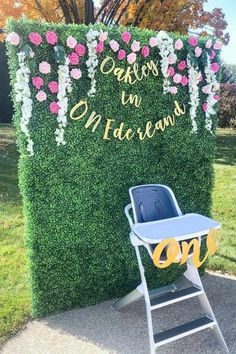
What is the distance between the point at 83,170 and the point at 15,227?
293 cm

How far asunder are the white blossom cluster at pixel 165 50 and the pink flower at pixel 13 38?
4.47 feet

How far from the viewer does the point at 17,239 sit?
593 cm

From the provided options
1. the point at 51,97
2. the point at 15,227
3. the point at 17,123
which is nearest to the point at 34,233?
the point at 17,123

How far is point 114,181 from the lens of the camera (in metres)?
4.03

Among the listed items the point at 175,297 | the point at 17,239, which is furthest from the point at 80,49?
the point at 17,239

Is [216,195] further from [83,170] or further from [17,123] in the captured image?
[17,123]

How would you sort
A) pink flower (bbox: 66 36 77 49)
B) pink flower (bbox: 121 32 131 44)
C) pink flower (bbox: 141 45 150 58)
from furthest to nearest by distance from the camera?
pink flower (bbox: 141 45 150 58), pink flower (bbox: 121 32 131 44), pink flower (bbox: 66 36 77 49)

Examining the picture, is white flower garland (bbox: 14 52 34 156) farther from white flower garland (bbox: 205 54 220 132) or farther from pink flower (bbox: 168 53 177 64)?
white flower garland (bbox: 205 54 220 132)

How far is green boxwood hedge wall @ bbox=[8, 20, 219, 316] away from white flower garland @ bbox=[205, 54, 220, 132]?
0.07 meters

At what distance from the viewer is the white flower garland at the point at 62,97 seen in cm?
351

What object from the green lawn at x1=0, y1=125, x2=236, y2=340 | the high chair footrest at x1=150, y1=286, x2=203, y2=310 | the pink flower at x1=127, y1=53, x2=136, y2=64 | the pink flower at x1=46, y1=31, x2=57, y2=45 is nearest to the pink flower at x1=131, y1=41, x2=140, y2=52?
the pink flower at x1=127, y1=53, x2=136, y2=64

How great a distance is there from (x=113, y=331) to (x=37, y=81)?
232cm

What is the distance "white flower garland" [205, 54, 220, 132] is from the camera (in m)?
4.24

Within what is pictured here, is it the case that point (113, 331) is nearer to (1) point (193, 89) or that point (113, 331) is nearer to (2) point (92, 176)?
(2) point (92, 176)
